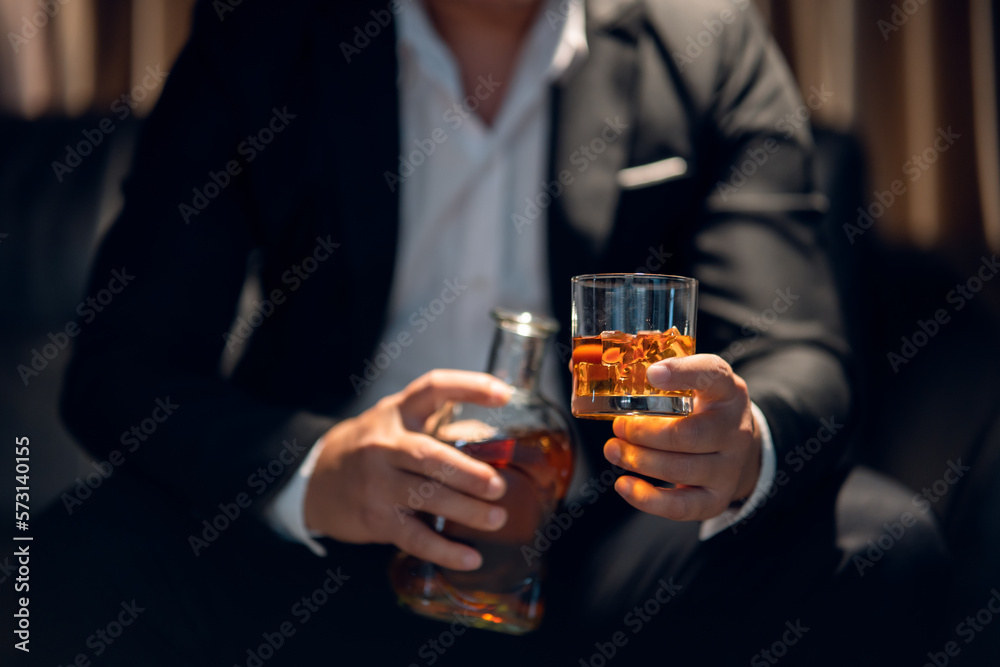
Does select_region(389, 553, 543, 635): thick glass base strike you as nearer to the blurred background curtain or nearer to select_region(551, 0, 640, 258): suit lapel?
select_region(551, 0, 640, 258): suit lapel

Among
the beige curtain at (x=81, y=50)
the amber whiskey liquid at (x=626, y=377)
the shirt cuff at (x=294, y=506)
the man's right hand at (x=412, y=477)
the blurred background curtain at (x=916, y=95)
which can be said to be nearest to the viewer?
the amber whiskey liquid at (x=626, y=377)

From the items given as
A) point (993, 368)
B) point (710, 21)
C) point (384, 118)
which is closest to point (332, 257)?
point (384, 118)

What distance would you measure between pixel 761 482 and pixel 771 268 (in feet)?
1.22

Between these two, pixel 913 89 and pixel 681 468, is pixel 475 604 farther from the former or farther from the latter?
pixel 913 89

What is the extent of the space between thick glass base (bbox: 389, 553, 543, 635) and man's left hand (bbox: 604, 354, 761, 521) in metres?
0.22

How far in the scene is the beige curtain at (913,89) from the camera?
1.74m

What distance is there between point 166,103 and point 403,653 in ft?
2.74

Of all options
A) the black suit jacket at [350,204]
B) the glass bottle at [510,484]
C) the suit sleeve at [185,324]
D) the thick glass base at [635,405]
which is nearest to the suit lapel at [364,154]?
the black suit jacket at [350,204]

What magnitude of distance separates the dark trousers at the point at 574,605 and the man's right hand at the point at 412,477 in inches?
3.7

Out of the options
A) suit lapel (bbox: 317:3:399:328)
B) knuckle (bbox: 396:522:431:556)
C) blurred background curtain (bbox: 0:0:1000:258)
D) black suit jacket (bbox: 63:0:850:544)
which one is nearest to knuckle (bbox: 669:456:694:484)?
knuckle (bbox: 396:522:431:556)

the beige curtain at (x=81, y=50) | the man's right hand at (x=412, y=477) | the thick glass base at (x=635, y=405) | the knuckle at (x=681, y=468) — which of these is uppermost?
the beige curtain at (x=81, y=50)

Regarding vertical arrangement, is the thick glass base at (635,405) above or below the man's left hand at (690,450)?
above

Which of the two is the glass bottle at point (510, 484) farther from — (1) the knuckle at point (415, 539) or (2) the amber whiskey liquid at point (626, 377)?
(2) the amber whiskey liquid at point (626, 377)

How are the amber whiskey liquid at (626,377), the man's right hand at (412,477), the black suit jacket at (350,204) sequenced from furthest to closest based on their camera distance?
the black suit jacket at (350,204)
the man's right hand at (412,477)
the amber whiskey liquid at (626,377)
